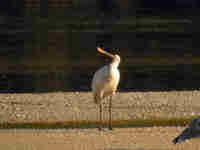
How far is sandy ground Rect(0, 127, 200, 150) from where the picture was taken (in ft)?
22.1

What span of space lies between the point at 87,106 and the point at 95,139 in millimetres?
2385

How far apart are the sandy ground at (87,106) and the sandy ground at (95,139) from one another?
3.14 ft

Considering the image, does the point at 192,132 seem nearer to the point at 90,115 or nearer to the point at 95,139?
the point at 95,139

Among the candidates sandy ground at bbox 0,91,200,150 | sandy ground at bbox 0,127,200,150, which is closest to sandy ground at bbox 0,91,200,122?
sandy ground at bbox 0,91,200,150

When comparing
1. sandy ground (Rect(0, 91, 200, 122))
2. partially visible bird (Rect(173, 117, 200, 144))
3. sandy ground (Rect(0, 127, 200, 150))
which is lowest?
sandy ground (Rect(0, 91, 200, 122))

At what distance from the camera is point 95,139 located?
7148mm

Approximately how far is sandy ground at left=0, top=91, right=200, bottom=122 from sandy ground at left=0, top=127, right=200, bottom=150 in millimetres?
958

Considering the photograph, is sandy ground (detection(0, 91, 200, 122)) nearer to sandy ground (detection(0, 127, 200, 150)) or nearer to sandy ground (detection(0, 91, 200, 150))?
sandy ground (detection(0, 91, 200, 150))

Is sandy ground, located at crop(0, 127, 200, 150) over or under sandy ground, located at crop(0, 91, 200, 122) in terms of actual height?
over

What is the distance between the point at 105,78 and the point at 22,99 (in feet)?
8.46

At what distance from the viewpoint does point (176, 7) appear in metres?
21.6

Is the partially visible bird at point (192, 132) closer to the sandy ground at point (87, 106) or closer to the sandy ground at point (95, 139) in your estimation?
the sandy ground at point (95, 139)

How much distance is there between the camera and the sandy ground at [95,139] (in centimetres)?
672

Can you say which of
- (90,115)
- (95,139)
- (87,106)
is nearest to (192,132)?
(95,139)
